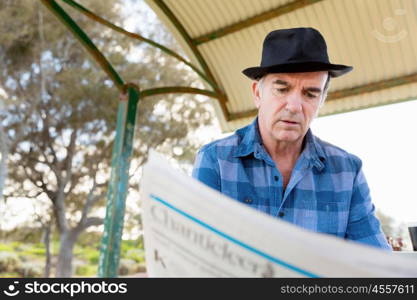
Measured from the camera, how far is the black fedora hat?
46.8 inches

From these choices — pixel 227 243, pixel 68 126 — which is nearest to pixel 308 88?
pixel 227 243

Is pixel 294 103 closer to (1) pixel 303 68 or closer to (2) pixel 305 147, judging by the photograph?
(1) pixel 303 68

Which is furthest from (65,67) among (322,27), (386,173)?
(322,27)

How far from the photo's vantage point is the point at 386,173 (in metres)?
11.9

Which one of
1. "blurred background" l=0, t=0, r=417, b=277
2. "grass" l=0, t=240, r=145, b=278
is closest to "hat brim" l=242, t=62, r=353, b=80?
"blurred background" l=0, t=0, r=417, b=277

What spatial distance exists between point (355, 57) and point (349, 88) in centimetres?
31

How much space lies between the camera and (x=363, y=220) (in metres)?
1.29

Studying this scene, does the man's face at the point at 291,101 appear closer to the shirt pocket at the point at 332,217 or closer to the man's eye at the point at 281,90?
the man's eye at the point at 281,90

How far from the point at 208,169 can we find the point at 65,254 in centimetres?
1367

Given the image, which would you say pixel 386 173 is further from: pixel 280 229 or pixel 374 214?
pixel 280 229

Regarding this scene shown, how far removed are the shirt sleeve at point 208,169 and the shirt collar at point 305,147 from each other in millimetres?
88

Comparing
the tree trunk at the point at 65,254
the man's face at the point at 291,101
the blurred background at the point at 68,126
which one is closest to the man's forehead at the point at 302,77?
the man's face at the point at 291,101

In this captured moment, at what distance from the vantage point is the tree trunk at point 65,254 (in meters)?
13.3

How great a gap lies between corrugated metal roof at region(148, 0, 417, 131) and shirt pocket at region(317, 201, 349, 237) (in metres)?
2.57
